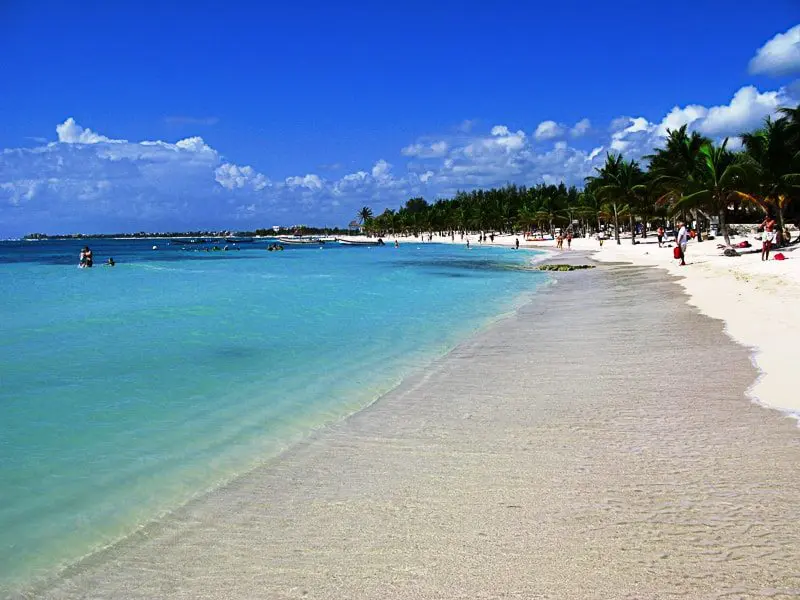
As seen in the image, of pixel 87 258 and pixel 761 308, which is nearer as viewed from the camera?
pixel 761 308

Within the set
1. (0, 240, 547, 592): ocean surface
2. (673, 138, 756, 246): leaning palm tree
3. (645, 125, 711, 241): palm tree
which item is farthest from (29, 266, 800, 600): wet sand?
(645, 125, 711, 241): palm tree

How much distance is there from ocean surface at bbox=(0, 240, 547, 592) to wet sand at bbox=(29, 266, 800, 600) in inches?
22.4

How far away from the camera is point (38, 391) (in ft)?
31.3

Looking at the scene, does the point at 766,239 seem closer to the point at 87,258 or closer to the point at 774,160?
the point at 774,160

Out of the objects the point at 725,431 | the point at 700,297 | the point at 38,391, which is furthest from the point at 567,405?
the point at 700,297

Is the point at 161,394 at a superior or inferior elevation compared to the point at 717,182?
inferior

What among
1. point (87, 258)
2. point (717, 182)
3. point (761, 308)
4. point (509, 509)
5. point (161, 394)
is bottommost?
point (161, 394)

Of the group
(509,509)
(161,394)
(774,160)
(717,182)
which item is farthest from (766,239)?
(509,509)

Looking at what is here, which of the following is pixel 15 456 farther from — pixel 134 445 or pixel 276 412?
pixel 276 412

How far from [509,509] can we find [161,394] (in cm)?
646

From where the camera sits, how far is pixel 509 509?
442 cm

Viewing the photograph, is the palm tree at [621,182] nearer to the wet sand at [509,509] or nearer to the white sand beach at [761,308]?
the white sand beach at [761,308]

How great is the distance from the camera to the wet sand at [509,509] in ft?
11.5

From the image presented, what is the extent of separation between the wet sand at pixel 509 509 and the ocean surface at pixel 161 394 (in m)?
0.57
